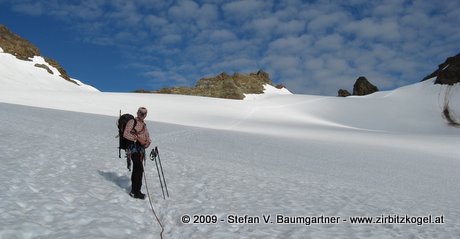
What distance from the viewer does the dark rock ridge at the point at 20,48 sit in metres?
89.1

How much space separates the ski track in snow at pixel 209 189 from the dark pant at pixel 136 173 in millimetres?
437

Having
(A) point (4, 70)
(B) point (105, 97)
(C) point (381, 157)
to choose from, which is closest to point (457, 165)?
(C) point (381, 157)

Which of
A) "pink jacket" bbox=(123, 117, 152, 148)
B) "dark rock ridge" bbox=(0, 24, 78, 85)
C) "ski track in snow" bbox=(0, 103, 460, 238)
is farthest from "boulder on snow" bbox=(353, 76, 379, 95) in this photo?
"pink jacket" bbox=(123, 117, 152, 148)

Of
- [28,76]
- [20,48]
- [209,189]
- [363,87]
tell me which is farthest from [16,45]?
[209,189]

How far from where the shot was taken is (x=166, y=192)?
10.8 metres

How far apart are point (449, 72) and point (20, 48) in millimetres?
89649

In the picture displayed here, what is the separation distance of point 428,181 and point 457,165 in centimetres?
605

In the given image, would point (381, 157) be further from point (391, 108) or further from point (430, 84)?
point (430, 84)

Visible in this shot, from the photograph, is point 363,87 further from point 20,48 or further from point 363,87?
point 20,48

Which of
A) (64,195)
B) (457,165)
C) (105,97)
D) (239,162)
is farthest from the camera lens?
(105,97)

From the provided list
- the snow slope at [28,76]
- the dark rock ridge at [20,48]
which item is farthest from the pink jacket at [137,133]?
the dark rock ridge at [20,48]

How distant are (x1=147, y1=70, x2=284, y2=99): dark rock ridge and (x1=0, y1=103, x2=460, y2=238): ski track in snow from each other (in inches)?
2187

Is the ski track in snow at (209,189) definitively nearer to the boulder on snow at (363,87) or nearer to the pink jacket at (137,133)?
the pink jacket at (137,133)

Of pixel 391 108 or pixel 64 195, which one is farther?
pixel 391 108
